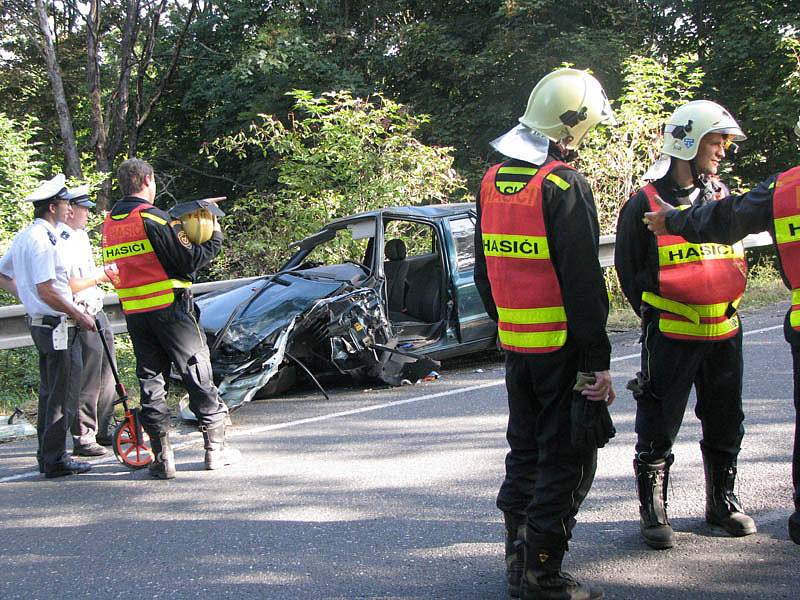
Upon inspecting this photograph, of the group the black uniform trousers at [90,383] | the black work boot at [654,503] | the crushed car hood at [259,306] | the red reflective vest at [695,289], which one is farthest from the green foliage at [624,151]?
the black work boot at [654,503]

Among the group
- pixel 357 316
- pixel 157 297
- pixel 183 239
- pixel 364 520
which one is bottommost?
pixel 364 520

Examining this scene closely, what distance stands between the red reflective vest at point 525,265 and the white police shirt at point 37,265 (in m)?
3.39

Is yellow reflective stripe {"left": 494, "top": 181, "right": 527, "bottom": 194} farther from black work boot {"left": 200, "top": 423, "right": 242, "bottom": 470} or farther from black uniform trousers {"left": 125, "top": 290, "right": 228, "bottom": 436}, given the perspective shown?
black work boot {"left": 200, "top": 423, "right": 242, "bottom": 470}

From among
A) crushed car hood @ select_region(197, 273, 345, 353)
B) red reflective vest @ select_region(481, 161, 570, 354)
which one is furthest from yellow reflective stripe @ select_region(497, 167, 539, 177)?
crushed car hood @ select_region(197, 273, 345, 353)

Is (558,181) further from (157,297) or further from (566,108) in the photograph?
(157,297)

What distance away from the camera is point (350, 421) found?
6273 mm

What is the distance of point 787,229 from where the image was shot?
9.60ft

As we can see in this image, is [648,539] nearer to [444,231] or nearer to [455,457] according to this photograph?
[455,457]

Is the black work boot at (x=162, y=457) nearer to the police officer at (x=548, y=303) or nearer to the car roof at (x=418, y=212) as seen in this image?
the police officer at (x=548, y=303)

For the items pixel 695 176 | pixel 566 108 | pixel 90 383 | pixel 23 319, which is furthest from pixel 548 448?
pixel 23 319

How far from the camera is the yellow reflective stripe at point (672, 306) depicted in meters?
3.56

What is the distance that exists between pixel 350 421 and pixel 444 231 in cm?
246

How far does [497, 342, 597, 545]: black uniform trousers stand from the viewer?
3.06 metres

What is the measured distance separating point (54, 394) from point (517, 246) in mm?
3630
